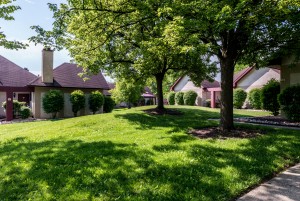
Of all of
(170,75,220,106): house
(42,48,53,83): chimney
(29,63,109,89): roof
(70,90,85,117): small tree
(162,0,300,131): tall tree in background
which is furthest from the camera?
(170,75,220,106): house

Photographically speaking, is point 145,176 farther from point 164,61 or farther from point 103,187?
point 164,61

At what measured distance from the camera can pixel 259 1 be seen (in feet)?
26.5

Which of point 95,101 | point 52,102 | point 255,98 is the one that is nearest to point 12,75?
point 52,102

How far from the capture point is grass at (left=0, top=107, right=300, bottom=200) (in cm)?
469

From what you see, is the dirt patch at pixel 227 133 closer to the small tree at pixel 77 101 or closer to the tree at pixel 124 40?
the tree at pixel 124 40

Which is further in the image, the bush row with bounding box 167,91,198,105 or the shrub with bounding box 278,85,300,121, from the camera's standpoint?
the bush row with bounding box 167,91,198,105

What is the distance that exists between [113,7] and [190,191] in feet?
25.9

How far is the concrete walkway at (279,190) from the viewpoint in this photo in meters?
4.33

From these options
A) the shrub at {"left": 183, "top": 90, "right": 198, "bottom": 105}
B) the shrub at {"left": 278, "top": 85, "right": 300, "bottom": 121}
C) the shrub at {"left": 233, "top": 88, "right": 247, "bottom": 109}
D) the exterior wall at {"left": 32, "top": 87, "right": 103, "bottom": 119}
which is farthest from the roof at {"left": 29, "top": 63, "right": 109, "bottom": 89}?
the shrub at {"left": 278, "top": 85, "right": 300, "bottom": 121}

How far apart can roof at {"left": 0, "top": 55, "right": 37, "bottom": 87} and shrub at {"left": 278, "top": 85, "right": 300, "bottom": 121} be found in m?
22.5

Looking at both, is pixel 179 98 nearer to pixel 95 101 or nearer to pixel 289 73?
pixel 95 101

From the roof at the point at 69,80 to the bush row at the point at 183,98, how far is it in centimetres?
1110

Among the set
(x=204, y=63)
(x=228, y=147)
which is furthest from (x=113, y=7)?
(x=204, y=63)

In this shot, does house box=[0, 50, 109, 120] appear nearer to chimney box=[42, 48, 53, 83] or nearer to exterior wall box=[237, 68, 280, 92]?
chimney box=[42, 48, 53, 83]
